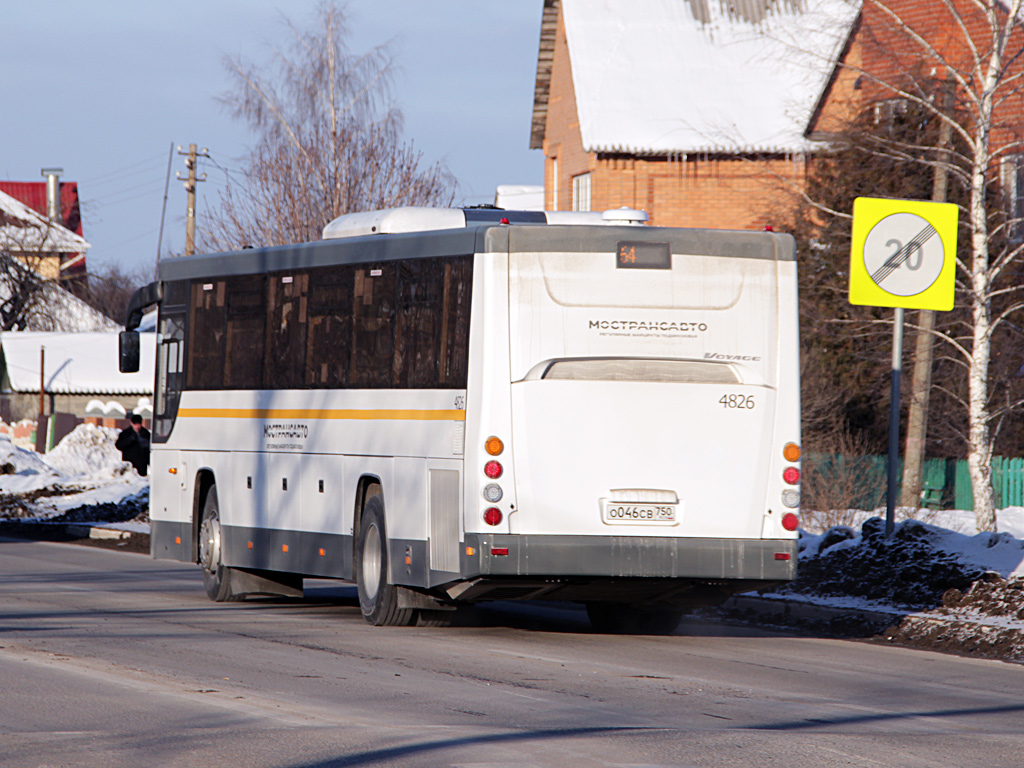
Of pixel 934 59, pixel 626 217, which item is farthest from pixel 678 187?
pixel 626 217

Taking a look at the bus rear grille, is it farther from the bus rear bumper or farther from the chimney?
the chimney

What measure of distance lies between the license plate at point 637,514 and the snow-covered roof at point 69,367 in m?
55.6

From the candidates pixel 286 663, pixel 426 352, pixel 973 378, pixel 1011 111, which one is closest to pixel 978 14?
pixel 1011 111

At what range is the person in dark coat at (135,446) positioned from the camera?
3112 cm

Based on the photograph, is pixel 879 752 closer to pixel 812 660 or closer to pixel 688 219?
pixel 812 660

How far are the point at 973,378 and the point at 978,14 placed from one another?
582 centimetres

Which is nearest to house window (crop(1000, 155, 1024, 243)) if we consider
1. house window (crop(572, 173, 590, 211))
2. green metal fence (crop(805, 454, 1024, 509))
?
green metal fence (crop(805, 454, 1024, 509))

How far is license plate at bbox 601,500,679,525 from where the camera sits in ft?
39.3

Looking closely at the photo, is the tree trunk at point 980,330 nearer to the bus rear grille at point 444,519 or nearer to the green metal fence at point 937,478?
the green metal fence at point 937,478

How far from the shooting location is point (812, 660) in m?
11.8

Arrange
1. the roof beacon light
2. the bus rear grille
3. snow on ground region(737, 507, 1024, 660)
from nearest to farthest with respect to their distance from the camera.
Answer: the bus rear grille
the roof beacon light
snow on ground region(737, 507, 1024, 660)

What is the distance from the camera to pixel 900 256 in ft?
52.4

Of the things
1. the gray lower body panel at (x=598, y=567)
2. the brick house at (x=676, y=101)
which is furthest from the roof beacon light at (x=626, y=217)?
the brick house at (x=676, y=101)

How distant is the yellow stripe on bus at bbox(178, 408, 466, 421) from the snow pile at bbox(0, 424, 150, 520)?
41.1ft
